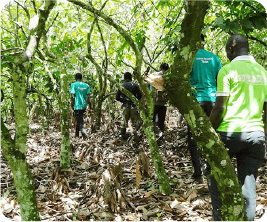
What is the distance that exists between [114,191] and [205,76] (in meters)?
2.14

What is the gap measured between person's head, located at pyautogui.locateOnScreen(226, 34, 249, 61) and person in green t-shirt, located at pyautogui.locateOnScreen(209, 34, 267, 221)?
0.47 ft

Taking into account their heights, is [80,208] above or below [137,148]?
below

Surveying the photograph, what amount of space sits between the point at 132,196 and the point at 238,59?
2.59m

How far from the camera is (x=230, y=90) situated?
246 cm

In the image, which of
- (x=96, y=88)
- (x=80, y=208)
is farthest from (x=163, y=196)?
(x=96, y=88)

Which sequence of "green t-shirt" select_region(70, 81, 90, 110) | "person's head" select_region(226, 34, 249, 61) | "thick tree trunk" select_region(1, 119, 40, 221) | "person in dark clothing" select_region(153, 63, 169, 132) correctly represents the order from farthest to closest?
"green t-shirt" select_region(70, 81, 90, 110) < "person in dark clothing" select_region(153, 63, 169, 132) < "person's head" select_region(226, 34, 249, 61) < "thick tree trunk" select_region(1, 119, 40, 221)

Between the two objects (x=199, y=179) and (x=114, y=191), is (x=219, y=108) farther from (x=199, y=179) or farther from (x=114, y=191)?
(x=199, y=179)

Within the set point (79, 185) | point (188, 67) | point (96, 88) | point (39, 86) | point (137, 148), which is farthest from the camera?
point (39, 86)

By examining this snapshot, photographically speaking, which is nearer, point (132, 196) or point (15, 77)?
point (15, 77)

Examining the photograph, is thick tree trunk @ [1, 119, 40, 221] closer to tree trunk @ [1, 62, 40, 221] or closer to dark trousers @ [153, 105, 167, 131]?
tree trunk @ [1, 62, 40, 221]

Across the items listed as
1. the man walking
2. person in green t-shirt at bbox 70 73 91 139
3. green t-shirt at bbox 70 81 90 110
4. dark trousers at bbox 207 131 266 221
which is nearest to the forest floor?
the man walking

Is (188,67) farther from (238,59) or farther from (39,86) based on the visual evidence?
(39,86)

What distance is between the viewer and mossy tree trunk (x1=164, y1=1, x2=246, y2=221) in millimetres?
2170

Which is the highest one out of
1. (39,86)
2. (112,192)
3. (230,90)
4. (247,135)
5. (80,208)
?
(39,86)
